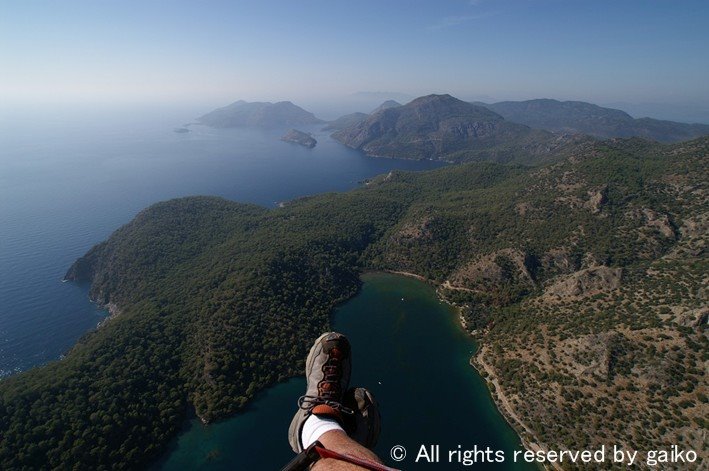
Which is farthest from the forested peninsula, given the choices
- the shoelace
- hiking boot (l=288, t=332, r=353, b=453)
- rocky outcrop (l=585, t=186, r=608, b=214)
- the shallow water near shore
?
the shoelace

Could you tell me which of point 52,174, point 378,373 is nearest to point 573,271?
point 378,373

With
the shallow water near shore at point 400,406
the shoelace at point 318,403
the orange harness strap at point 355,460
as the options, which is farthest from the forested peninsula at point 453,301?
the orange harness strap at point 355,460

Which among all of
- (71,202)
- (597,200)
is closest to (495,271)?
(597,200)

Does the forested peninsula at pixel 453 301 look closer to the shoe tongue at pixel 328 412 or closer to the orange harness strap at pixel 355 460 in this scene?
the shoe tongue at pixel 328 412

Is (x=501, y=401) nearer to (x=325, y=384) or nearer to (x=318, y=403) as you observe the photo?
(x=325, y=384)

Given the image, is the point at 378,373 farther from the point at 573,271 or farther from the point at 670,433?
the point at 573,271

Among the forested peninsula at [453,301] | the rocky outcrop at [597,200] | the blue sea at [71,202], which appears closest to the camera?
the forested peninsula at [453,301]
